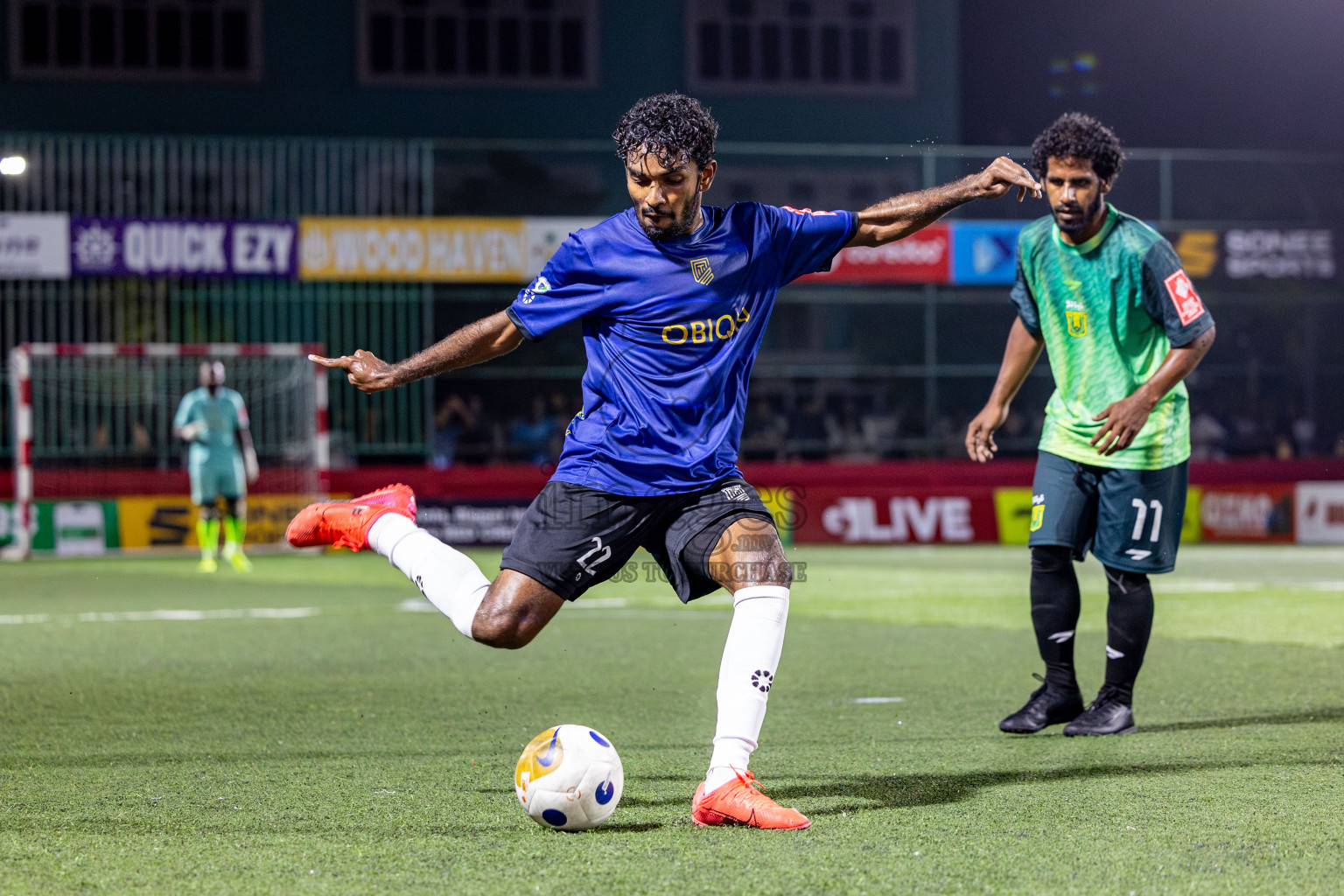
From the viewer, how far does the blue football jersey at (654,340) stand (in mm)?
4285

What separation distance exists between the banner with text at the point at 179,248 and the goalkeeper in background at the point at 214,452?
11.6 feet

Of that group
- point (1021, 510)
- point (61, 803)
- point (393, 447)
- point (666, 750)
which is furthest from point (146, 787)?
point (1021, 510)

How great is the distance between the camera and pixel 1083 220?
17.8ft

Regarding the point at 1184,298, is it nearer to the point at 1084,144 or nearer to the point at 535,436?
the point at 1084,144

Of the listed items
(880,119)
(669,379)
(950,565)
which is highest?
(880,119)

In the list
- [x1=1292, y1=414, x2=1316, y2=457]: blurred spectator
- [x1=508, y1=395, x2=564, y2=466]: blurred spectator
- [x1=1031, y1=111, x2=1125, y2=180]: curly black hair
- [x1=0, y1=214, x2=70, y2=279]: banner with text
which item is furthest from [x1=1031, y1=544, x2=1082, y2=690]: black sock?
[x1=1292, y1=414, x2=1316, y2=457]: blurred spectator

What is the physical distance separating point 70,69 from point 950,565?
→ 20.9m

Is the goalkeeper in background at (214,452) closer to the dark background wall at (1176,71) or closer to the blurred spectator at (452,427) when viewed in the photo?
the blurred spectator at (452,427)

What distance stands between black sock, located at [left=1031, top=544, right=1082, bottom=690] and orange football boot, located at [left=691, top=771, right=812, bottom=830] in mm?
1970

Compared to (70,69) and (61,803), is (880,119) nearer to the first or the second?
(70,69)

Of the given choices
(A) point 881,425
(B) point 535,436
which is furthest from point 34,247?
(A) point 881,425

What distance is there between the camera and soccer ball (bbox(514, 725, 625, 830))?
3.93m

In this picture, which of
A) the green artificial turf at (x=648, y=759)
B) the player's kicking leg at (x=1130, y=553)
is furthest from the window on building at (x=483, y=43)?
the player's kicking leg at (x=1130, y=553)

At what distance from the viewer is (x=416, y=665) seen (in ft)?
26.0
